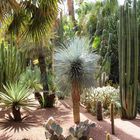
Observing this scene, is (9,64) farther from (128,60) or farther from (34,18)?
(128,60)

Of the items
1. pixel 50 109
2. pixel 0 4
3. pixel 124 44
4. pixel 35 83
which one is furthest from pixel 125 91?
pixel 35 83

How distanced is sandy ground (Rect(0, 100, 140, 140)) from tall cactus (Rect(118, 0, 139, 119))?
0.49 metres

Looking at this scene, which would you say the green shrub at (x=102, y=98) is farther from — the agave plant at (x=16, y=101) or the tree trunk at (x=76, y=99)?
the agave plant at (x=16, y=101)

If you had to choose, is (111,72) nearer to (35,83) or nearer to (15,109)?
(35,83)

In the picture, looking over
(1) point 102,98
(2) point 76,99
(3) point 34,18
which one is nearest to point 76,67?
(2) point 76,99

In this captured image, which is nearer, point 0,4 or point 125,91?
point 0,4

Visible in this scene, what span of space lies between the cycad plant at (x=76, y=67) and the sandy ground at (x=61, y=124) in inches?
29.6

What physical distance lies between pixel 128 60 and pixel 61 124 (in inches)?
104

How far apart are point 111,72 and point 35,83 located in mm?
3660

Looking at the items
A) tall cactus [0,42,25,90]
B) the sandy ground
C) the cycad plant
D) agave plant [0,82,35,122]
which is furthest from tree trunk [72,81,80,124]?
tall cactus [0,42,25,90]

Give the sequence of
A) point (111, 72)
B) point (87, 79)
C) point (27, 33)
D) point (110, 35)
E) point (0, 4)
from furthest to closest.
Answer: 1. point (111, 72)
2. point (110, 35)
3. point (27, 33)
4. point (87, 79)
5. point (0, 4)

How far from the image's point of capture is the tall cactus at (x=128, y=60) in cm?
947

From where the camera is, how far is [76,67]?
8.27 m

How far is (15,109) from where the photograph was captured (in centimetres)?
910
